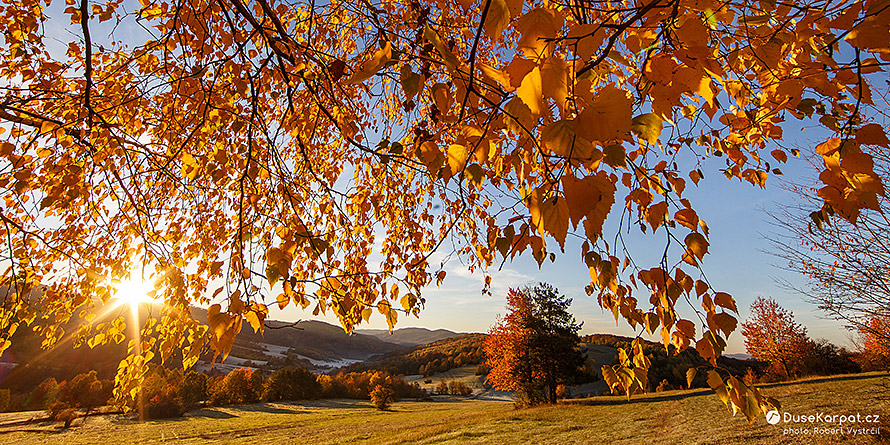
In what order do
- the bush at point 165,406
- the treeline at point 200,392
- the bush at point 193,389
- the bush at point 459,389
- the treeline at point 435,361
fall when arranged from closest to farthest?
the treeline at point 200,392, the bush at point 165,406, the bush at point 193,389, the bush at point 459,389, the treeline at point 435,361

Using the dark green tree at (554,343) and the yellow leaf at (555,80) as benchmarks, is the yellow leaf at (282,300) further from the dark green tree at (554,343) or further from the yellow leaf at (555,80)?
the dark green tree at (554,343)

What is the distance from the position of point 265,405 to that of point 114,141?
21694 mm

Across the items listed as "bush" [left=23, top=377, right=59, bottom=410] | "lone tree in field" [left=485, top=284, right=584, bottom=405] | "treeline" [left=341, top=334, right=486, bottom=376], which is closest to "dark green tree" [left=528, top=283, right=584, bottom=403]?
"lone tree in field" [left=485, top=284, right=584, bottom=405]

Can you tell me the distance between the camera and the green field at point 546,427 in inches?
291

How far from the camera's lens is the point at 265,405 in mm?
19266

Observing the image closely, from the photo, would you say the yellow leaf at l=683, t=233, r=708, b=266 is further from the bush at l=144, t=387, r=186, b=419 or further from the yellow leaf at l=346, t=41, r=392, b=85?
the bush at l=144, t=387, r=186, b=419

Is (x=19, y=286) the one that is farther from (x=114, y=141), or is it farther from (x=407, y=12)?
(x=407, y=12)

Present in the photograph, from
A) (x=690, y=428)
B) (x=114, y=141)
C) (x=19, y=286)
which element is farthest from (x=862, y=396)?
(x=19, y=286)

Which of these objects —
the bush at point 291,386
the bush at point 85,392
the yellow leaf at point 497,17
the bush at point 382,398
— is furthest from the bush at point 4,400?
the yellow leaf at point 497,17

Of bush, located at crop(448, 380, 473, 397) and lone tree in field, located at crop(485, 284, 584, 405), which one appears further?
bush, located at crop(448, 380, 473, 397)

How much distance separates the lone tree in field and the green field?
2.03m

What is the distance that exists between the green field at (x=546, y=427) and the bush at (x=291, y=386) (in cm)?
597

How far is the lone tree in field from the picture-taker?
15672mm

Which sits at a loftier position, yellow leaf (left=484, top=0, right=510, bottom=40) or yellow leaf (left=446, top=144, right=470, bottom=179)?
yellow leaf (left=484, top=0, right=510, bottom=40)
